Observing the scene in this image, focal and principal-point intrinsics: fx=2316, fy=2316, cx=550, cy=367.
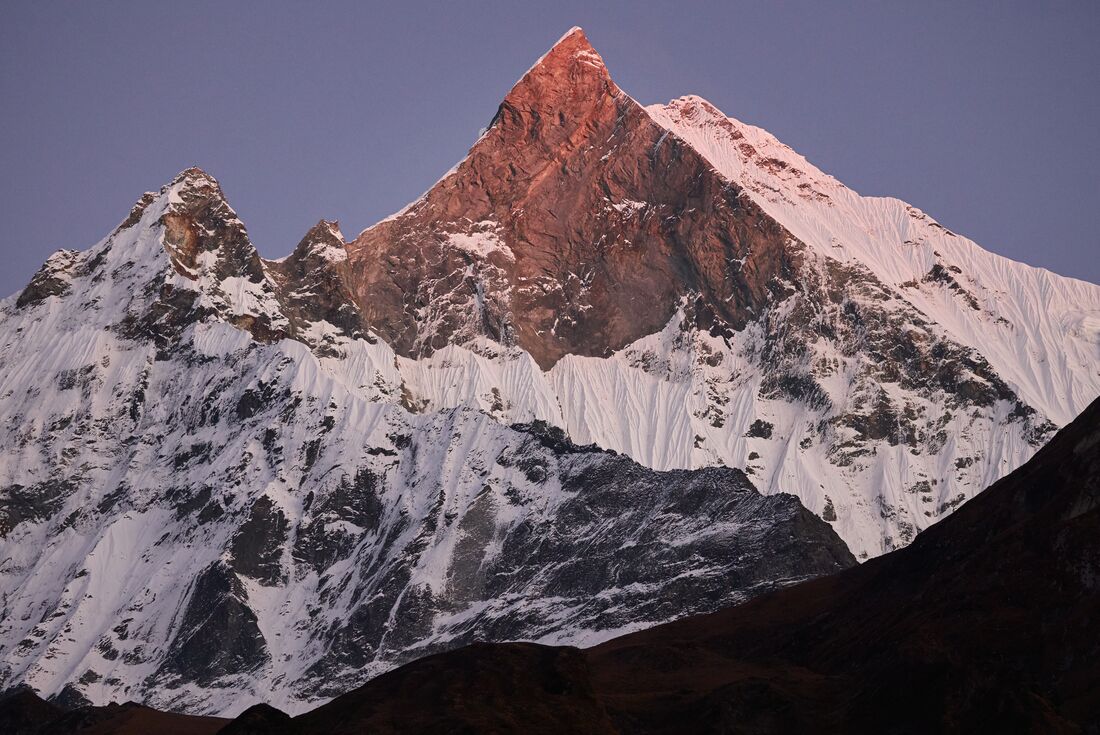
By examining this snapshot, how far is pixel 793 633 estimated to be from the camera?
197m

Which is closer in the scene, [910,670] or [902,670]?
[910,670]

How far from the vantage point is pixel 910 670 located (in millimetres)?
143625

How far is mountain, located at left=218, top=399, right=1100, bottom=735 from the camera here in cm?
13838

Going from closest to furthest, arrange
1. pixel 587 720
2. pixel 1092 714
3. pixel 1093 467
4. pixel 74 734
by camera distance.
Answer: pixel 1092 714 < pixel 587 720 < pixel 1093 467 < pixel 74 734

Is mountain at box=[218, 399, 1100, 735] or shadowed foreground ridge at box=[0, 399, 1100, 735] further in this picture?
mountain at box=[218, 399, 1100, 735]

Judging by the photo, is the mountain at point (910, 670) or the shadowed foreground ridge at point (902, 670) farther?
the mountain at point (910, 670)

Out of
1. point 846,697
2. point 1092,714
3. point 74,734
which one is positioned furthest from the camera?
point 74,734

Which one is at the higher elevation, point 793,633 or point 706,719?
point 793,633

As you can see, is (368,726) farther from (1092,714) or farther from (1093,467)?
(1093,467)

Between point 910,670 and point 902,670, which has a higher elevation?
point 902,670

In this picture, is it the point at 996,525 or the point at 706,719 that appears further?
the point at 996,525

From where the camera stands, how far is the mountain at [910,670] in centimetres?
13838

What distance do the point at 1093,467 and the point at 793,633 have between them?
3413cm

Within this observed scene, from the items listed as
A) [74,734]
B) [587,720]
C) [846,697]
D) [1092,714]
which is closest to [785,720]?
[846,697]
